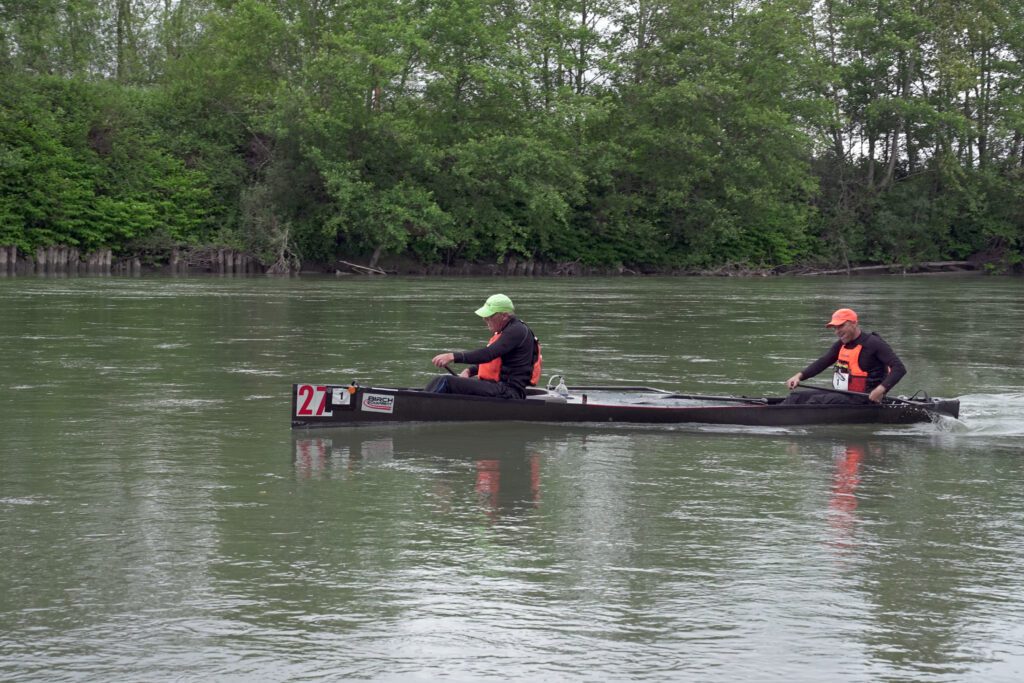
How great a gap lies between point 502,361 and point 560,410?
706mm

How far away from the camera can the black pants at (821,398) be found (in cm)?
1319

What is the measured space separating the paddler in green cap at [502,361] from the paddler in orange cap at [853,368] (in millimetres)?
2433

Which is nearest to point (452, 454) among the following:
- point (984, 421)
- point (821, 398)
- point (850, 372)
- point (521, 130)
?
point (821, 398)

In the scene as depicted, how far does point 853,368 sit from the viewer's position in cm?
1355

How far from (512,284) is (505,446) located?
121ft

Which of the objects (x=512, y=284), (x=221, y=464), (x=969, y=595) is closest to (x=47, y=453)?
(x=221, y=464)

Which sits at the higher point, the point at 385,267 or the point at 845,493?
the point at 385,267

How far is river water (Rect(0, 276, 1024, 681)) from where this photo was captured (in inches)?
233

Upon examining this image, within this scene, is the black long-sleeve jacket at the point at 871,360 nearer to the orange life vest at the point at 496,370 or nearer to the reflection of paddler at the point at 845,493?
the reflection of paddler at the point at 845,493

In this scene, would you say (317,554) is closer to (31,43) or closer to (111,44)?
(31,43)

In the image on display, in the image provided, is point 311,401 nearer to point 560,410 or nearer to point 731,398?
point 560,410

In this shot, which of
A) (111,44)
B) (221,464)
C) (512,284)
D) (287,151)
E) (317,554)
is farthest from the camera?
(111,44)

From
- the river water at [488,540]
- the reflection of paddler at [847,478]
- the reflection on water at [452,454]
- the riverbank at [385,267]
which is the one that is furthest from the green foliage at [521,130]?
the reflection of paddler at [847,478]

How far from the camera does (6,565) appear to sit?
7258 mm
